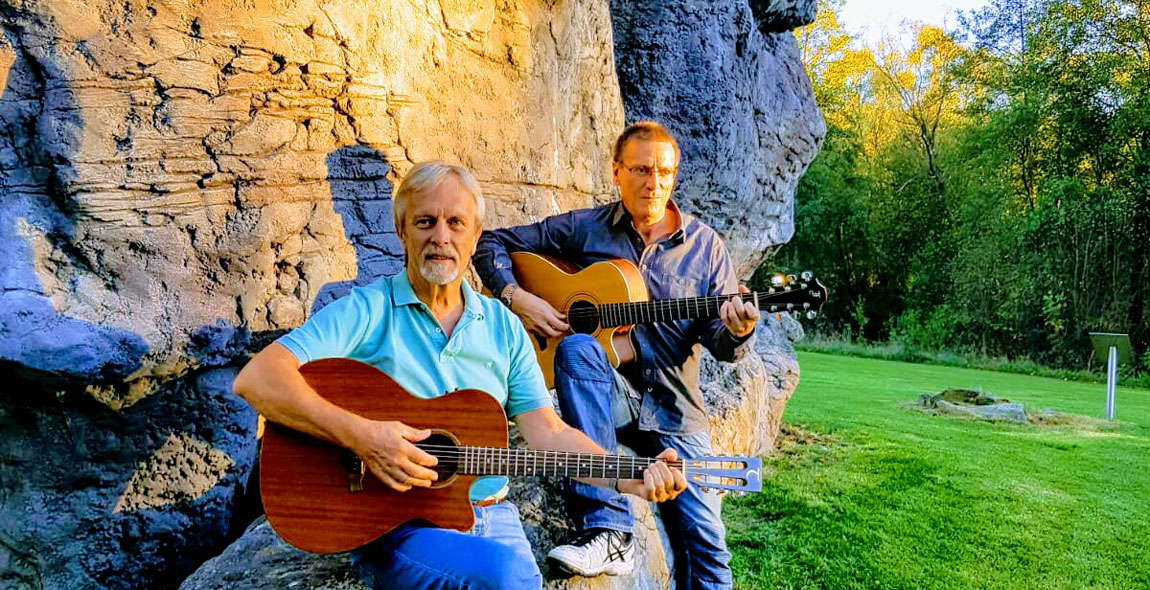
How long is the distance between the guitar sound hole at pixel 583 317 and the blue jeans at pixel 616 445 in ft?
0.77

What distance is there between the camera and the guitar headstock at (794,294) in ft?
9.41

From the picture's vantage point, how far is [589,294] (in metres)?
3.16

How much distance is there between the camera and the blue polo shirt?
1995mm

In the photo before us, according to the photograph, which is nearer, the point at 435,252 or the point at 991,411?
the point at 435,252

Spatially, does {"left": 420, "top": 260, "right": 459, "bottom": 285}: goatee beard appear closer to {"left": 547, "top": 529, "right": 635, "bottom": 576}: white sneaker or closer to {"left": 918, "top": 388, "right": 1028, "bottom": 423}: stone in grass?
{"left": 547, "top": 529, "right": 635, "bottom": 576}: white sneaker

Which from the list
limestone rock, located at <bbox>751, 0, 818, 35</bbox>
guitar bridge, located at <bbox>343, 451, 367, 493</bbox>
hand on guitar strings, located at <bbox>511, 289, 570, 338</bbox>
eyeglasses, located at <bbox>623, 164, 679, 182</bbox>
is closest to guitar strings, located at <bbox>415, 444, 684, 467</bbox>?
guitar bridge, located at <bbox>343, 451, 367, 493</bbox>

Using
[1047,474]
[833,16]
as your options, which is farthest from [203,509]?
[833,16]

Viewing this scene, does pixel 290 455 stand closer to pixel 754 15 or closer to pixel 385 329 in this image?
pixel 385 329

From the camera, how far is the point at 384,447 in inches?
73.3

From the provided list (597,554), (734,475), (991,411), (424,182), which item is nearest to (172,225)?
(424,182)

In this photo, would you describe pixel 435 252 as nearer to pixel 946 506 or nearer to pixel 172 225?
pixel 172 225

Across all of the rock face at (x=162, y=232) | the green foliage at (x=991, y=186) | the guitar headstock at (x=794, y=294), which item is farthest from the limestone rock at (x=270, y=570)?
the green foliage at (x=991, y=186)

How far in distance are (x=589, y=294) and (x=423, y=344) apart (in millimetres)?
1175

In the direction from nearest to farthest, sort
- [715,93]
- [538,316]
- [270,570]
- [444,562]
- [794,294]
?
[444,562] < [270,570] < [794,294] < [538,316] < [715,93]
